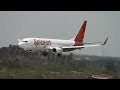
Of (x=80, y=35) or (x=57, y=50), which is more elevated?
(x=80, y=35)

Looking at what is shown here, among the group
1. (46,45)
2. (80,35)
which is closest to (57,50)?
(46,45)

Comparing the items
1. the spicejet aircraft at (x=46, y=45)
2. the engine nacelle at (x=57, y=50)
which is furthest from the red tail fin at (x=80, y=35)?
the engine nacelle at (x=57, y=50)

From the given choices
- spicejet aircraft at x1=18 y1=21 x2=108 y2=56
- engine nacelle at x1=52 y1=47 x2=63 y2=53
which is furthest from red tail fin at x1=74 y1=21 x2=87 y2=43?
engine nacelle at x1=52 y1=47 x2=63 y2=53

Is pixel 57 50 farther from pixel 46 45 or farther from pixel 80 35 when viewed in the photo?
pixel 80 35

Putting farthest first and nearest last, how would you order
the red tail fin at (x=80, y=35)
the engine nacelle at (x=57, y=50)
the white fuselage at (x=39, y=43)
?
the red tail fin at (x=80, y=35) < the white fuselage at (x=39, y=43) < the engine nacelle at (x=57, y=50)

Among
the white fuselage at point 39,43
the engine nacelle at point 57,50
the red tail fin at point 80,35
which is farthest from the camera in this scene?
the red tail fin at point 80,35

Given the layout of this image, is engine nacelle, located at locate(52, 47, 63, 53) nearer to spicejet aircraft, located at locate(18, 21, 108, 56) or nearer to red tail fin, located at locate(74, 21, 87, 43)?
spicejet aircraft, located at locate(18, 21, 108, 56)

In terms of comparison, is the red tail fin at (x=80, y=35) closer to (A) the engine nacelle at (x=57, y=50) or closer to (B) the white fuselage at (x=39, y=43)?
(B) the white fuselage at (x=39, y=43)
